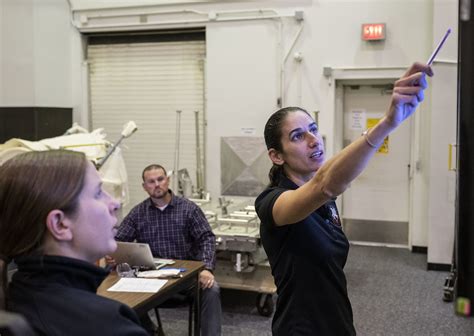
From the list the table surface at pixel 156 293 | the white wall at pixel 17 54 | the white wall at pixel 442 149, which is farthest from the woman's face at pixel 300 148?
the white wall at pixel 17 54

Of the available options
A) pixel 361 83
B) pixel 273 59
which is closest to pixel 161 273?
pixel 273 59

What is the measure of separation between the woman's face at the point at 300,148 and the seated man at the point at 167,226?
2139mm

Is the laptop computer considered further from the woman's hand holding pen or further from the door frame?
the door frame

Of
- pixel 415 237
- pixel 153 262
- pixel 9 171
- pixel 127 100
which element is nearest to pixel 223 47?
pixel 127 100

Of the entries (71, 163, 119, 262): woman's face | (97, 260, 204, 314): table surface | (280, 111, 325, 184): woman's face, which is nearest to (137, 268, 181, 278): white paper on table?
(97, 260, 204, 314): table surface

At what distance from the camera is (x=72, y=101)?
7.27 metres

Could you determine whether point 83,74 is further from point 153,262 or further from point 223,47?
point 153,262

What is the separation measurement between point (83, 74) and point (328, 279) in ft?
20.8

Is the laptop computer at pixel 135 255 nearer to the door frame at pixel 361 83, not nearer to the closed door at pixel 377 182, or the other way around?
the door frame at pixel 361 83

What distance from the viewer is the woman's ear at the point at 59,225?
0.94 metres

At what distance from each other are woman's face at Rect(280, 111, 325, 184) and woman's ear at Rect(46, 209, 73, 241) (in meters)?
0.83

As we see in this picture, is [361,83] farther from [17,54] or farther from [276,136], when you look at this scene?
[276,136]

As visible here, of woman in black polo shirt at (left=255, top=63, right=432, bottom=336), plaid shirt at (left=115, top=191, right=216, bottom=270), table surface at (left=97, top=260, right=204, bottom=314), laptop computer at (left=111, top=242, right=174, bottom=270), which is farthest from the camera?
plaid shirt at (left=115, top=191, right=216, bottom=270)

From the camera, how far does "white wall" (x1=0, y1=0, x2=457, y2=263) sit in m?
5.87
